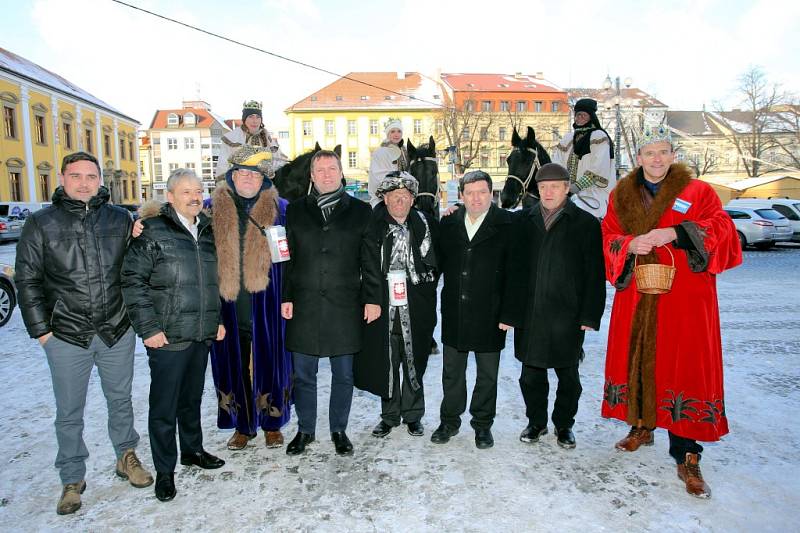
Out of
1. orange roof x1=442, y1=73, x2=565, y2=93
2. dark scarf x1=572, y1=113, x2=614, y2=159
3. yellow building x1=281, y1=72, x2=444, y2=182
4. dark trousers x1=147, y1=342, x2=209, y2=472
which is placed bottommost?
dark trousers x1=147, y1=342, x2=209, y2=472

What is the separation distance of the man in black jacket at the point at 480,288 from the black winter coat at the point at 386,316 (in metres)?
0.15

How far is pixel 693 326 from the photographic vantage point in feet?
10.3

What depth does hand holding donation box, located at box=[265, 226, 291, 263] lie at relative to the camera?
3.58 metres

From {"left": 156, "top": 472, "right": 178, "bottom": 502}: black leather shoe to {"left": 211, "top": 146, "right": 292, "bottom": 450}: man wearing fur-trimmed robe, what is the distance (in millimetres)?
646

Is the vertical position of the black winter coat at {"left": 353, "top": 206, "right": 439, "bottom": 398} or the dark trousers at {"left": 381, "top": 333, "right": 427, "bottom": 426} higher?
the black winter coat at {"left": 353, "top": 206, "right": 439, "bottom": 398}

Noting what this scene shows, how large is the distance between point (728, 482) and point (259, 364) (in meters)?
3.13

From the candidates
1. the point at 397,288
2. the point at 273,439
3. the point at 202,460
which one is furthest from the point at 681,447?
the point at 202,460

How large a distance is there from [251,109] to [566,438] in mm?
4649

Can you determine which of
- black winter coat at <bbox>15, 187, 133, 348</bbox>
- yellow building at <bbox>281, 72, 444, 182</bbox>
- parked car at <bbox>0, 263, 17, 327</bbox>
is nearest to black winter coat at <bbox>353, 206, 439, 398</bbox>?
black winter coat at <bbox>15, 187, 133, 348</bbox>

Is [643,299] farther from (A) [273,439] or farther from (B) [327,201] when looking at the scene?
(A) [273,439]

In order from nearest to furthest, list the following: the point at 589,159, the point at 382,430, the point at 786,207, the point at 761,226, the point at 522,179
A: the point at 382,430 → the point at 589,159 → the point at 522,179 → the point at 761,226 → the point at 786,207

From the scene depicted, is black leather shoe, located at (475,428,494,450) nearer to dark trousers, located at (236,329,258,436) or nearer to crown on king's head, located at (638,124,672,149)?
dark trousers, located at (236,329,258,436)

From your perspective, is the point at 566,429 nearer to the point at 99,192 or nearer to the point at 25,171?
the point at 99,192

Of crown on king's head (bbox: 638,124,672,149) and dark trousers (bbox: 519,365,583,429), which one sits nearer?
crown on king's head (bbox: 638,124,672,149)
